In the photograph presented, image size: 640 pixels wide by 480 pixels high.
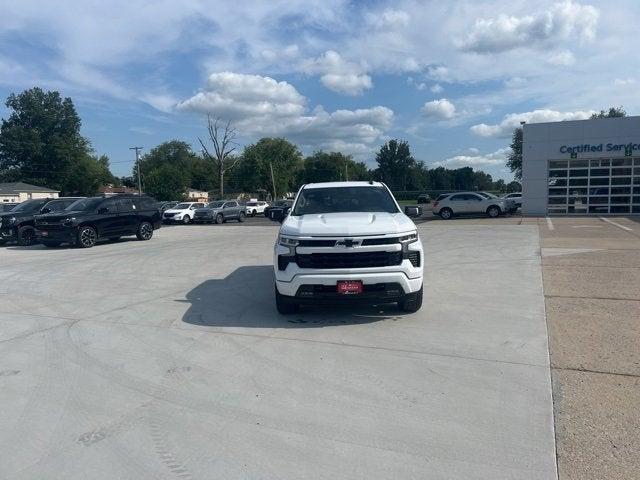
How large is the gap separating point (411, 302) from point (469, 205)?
81.9ft

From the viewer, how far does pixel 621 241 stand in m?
14.9

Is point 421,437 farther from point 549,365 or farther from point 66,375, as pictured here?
point 66,375

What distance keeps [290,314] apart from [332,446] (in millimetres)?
3655


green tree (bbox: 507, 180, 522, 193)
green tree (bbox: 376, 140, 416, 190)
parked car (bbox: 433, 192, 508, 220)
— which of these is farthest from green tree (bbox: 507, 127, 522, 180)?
parked car (bbox: 433, 192, 508, 220)

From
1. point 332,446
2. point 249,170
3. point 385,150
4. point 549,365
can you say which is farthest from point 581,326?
point 385,150

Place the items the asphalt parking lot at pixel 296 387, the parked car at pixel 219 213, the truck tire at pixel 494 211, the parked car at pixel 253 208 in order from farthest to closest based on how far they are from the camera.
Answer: the parked car at pixel 253 208 → the parked car at pixel 219 213 → the truck tire at pixel 494 211 → the asphalt parking lot at pixel 296 387

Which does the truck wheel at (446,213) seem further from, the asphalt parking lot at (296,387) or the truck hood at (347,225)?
the truck hood at (347,225)

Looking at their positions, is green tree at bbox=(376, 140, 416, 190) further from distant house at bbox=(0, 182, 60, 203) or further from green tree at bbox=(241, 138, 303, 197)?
distant house at bbox=(0, 182, 60, 203)

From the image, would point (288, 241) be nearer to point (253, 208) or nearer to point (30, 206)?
point (30, 206)

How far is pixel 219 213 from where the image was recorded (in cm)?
3497

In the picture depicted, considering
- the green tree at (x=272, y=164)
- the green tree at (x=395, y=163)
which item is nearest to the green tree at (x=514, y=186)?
the green tree at (x=395, y=163)

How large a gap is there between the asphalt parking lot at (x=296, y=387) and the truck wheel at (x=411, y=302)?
133 mm

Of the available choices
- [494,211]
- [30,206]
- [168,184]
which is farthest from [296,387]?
[168,184]

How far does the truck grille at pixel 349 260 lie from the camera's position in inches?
253
